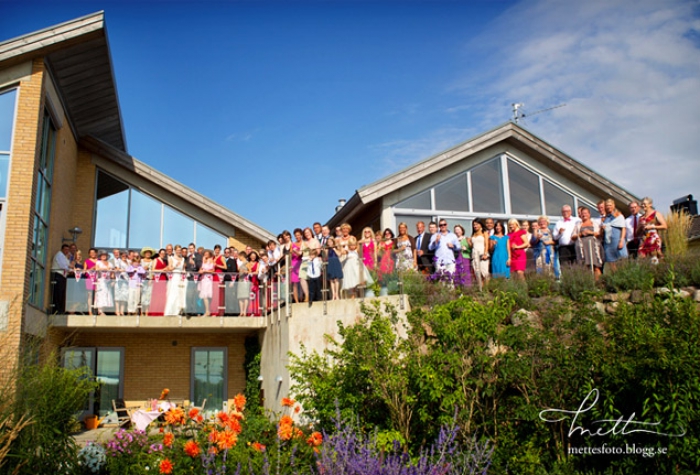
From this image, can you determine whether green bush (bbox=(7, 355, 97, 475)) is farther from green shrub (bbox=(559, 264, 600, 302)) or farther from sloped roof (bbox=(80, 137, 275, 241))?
sloped roof (bbox=(80, 137, 275, 241))

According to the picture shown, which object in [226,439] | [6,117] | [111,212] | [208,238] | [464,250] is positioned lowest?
[226,439]

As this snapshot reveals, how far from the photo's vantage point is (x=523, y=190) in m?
18.9

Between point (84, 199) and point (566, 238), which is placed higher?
point (84, 199)

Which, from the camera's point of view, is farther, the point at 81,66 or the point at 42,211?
the point at 81,66

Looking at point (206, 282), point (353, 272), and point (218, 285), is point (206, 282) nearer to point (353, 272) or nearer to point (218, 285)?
point (218, 285)

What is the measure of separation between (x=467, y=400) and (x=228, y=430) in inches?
157

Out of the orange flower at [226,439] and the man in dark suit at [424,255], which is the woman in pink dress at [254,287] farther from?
the orange flower at [226,439]

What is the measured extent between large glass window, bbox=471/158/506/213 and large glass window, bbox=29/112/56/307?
1134 cm

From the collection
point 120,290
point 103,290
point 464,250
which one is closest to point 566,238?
point 464,250

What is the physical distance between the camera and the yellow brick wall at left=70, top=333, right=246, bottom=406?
1848 centimetres

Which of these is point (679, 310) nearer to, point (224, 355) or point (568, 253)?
point (568, 253)

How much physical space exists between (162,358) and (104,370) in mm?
1619

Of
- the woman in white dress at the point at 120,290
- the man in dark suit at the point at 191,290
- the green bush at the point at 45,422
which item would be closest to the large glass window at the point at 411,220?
the man in dark suit at the point at 191,290

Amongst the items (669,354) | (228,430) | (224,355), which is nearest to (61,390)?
(228,430)
